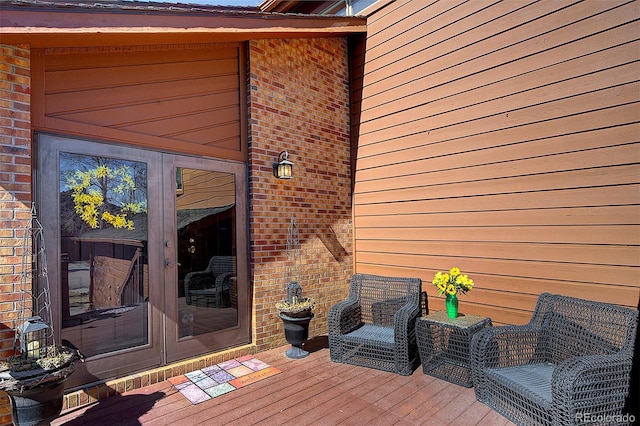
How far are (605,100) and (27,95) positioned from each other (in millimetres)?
4486

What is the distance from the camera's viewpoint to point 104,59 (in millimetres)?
3031

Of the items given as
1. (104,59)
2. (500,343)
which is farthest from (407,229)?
(104,59)

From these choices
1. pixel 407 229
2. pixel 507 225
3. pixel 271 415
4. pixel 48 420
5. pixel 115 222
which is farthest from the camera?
pixel 407 229

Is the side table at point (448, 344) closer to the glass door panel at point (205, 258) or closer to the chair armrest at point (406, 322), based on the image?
the chair armrest at point (406, 322)

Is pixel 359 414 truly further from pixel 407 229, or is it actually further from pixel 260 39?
pixel 260 39

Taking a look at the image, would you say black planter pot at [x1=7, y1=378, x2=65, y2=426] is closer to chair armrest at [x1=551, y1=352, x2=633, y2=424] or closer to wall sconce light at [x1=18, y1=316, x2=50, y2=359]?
wall sconce light at [x1=18, y1=316, x2=50, y2=359]

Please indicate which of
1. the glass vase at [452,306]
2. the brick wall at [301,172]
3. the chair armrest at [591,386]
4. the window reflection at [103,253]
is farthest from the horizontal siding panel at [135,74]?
the chair armrest at [591,386]

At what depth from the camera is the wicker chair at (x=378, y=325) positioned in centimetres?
334

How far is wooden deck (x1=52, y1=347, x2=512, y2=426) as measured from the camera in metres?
2.57

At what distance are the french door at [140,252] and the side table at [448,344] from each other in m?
1.90

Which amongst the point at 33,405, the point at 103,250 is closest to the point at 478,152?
the point at 103,250

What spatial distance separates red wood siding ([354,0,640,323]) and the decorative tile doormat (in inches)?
77.3

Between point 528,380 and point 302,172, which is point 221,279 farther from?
point 528,380

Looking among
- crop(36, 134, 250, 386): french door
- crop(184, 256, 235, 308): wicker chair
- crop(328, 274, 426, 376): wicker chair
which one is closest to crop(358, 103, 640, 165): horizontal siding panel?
crop(328, 274, 426, 376): wicker chair
